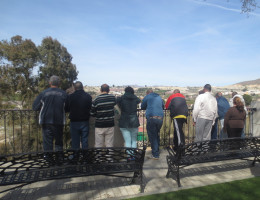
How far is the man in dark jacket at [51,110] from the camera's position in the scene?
3467 mm

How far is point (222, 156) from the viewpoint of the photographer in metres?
3.69

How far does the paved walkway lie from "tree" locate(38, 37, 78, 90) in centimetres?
3686

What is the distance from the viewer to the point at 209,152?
3609mm

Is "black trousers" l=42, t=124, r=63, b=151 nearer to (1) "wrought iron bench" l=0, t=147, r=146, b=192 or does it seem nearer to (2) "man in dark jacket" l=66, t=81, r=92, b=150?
(2) "man in dark jacket" l=66, t=81, r=92, b=150

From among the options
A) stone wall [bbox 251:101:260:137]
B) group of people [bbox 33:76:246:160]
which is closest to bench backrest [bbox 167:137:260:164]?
group of people [bbox 33:76:246:160]

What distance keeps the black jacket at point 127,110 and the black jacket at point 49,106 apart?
4.47 ft

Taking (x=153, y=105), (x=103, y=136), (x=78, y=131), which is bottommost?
(x=103, y=136)

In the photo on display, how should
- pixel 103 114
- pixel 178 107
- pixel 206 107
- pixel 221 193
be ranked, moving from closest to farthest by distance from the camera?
pixel 221 193 < pixel 103 114 < pixel 206 107 < pixel 178 107

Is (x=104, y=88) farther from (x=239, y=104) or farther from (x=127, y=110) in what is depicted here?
(x=239, y=104)

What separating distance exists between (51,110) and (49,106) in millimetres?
76

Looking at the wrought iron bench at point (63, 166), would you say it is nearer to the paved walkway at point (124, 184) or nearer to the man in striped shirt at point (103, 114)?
the paved walkway at point (124, 184)

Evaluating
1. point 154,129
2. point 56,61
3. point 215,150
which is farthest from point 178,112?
point 56,61

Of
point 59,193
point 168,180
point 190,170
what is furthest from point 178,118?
point 59,193

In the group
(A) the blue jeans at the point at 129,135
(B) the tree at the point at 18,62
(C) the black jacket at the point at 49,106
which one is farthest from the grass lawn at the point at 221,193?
(B) the tree at the point at 18,62
